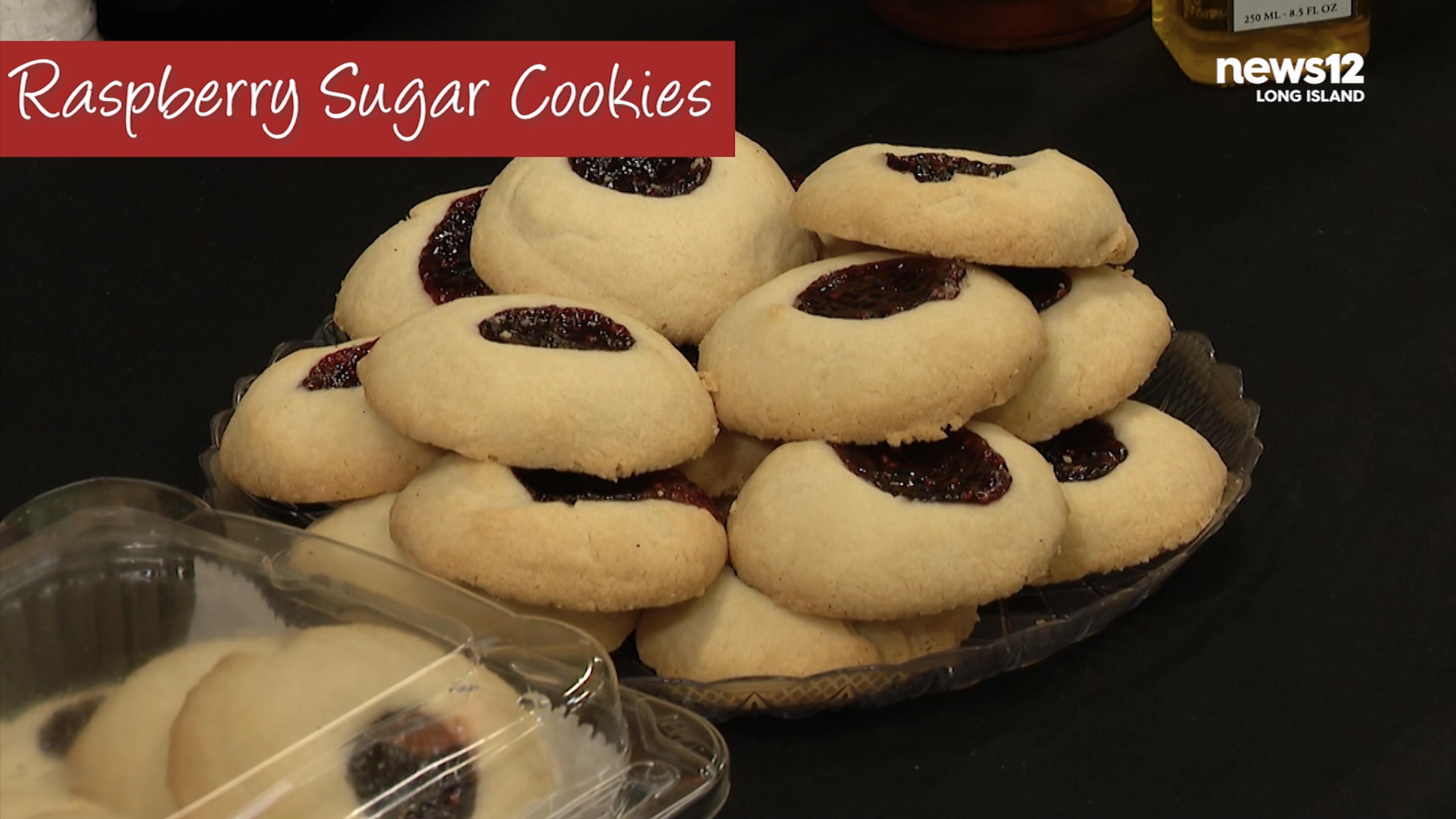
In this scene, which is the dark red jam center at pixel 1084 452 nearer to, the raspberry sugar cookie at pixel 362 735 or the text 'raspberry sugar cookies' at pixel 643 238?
the text 'raspberry sugar cookies' at pixel 643 238

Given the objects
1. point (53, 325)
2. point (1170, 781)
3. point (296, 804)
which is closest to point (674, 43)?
point (53, 325)

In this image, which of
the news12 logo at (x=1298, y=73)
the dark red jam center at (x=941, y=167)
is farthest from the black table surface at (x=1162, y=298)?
the dark red jam center at (x=941, y=167)

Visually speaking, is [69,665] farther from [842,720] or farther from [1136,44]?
[1136,44]

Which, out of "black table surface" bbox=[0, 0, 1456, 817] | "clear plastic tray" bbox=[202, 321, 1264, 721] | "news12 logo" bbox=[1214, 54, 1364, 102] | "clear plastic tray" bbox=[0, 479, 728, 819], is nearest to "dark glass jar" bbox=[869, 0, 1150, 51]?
"black table surface" bbox=[0, 0, 1456, 817]

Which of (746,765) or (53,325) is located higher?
(53,325)

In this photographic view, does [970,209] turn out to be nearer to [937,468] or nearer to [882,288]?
[882,288]
